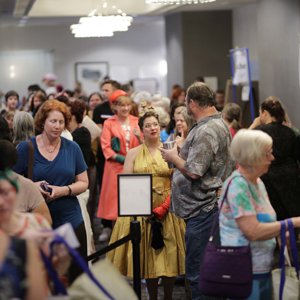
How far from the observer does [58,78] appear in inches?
1033

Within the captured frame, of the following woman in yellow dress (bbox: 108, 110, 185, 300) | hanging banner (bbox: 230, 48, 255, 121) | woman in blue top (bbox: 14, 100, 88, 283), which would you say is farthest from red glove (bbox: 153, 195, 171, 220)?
hanging banner (bbox: 230, 48, 255, 121)

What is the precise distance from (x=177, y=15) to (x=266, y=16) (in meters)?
6.95

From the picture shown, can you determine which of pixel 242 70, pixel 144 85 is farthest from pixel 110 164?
pixel 144 85

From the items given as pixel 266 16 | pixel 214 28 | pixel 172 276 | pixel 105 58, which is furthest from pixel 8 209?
pixel 105 58

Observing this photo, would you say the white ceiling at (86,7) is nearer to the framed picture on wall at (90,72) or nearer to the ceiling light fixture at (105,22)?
the ceiling light fixture at (105,22)

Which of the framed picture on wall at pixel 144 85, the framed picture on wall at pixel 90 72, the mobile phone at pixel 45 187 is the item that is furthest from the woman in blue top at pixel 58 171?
the framed picture on wall at pixel 90 72

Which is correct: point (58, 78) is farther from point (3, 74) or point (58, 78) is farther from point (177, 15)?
point (177, 15)

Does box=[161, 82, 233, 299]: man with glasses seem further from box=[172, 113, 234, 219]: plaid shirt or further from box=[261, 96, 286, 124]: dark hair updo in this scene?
box=[261, 96, 286, 124]: dark hair updo

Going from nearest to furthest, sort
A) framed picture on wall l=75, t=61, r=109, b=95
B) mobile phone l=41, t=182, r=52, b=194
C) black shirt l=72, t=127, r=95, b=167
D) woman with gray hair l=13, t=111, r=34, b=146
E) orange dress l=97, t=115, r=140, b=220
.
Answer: mobile phone l=41, t=182, r=52, b=194 → woman with gray hair l=13, t=111, r=34, b=146 → black shirt l=72, t=127, r=95, b=167 → orange dress l=97, t=115, r=140, b=220 → framed picture on wall l=75, t=61, r=109, b=95

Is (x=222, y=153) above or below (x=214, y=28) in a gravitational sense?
below

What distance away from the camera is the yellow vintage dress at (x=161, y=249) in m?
6.36

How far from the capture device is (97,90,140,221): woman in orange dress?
9.12 m

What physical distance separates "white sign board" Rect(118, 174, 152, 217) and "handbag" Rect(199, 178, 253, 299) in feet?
3.68

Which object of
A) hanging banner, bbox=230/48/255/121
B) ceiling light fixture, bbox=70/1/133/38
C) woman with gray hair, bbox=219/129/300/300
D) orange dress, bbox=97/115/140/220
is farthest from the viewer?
hanging banner, bbox=230/48/255/121
